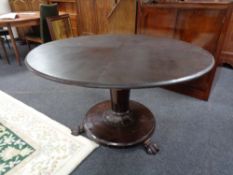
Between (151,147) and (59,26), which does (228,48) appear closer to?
(151,147)

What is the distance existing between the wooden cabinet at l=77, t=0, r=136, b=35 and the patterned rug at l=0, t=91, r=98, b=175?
139 cm

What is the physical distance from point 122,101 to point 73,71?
64 cm

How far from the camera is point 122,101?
1.39 m

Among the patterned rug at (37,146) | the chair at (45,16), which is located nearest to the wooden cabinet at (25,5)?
the chair at (45,16)

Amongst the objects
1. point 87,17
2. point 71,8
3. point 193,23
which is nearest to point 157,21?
point 193,23

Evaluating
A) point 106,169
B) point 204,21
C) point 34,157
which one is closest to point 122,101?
point 106,169

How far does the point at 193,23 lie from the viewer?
1668 mm

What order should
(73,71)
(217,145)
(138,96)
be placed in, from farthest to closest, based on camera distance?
(138,96)
(217,145)
(73,71)

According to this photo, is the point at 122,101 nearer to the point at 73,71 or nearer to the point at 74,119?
the point at 74,119

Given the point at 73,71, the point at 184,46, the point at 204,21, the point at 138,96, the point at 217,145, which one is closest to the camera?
the point at 73,71

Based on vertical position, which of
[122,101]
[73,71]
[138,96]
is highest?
[73,71]

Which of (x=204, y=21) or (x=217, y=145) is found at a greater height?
(x=204, y=21)

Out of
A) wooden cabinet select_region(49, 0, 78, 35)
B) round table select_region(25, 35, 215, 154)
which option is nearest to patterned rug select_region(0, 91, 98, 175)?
round table select_region(25, 35, 215, 154)

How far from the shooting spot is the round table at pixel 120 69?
30.1 inches
